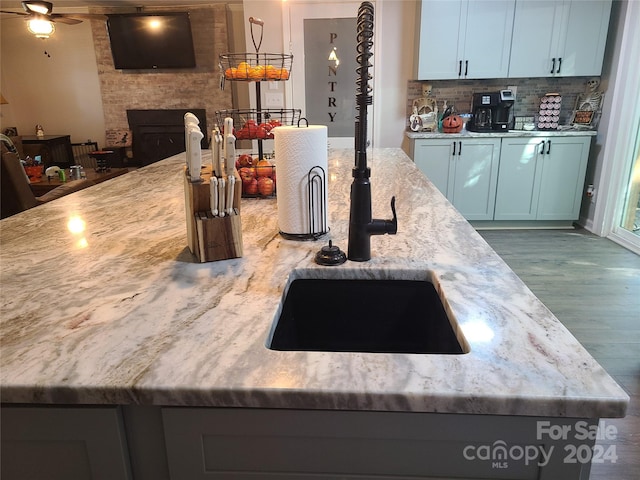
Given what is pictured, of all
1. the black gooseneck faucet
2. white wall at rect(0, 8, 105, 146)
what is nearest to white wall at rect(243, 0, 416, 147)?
white wall at rect(0, 8, 105, 146)

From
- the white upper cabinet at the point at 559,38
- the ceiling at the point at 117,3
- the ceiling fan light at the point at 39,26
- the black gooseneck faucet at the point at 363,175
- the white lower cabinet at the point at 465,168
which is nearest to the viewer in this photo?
the black gooseneck faucet at the point at 363,175

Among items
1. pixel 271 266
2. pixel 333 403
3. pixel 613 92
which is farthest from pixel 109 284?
pixel 613 92

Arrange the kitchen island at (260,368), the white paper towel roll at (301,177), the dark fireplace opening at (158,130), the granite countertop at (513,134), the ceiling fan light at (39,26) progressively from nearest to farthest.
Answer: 1. the kitchen island at (260,368)
2. the white paper towel roll at (301,177)
3. the ceiling fan light at (39,26)
4. the granite countertop at (513,134)
5. the dark fireplace opening at (158,130)

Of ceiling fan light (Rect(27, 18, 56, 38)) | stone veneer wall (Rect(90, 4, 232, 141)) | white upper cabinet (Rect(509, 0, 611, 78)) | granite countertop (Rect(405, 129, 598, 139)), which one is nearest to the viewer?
ceiling fan light (Rect(27, 18, 56, 38))

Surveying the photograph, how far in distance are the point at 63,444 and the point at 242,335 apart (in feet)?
1.09

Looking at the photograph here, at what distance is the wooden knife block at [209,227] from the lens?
45.5 inches

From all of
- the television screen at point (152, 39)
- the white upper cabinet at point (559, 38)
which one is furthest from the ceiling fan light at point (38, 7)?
the white upper cabinet at point (559, 38)

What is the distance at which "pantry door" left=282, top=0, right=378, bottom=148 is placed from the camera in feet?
15.4

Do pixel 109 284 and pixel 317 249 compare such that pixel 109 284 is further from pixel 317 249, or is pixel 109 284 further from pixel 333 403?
pixel 333 403

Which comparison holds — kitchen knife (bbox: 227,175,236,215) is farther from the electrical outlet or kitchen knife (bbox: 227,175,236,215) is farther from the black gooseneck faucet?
the electrical outlet

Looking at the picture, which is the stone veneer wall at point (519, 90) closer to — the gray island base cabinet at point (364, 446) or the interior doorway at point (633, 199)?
the interior doorway at point (633, 199)

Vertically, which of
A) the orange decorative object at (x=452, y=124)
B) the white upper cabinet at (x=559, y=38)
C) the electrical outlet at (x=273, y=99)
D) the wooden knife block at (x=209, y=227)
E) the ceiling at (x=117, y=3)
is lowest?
the wooden knife block at (x=209, y=227)

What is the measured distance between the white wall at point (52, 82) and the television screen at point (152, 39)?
0.66 metres

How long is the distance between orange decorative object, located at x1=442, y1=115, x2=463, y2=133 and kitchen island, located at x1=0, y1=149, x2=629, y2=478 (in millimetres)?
3681
